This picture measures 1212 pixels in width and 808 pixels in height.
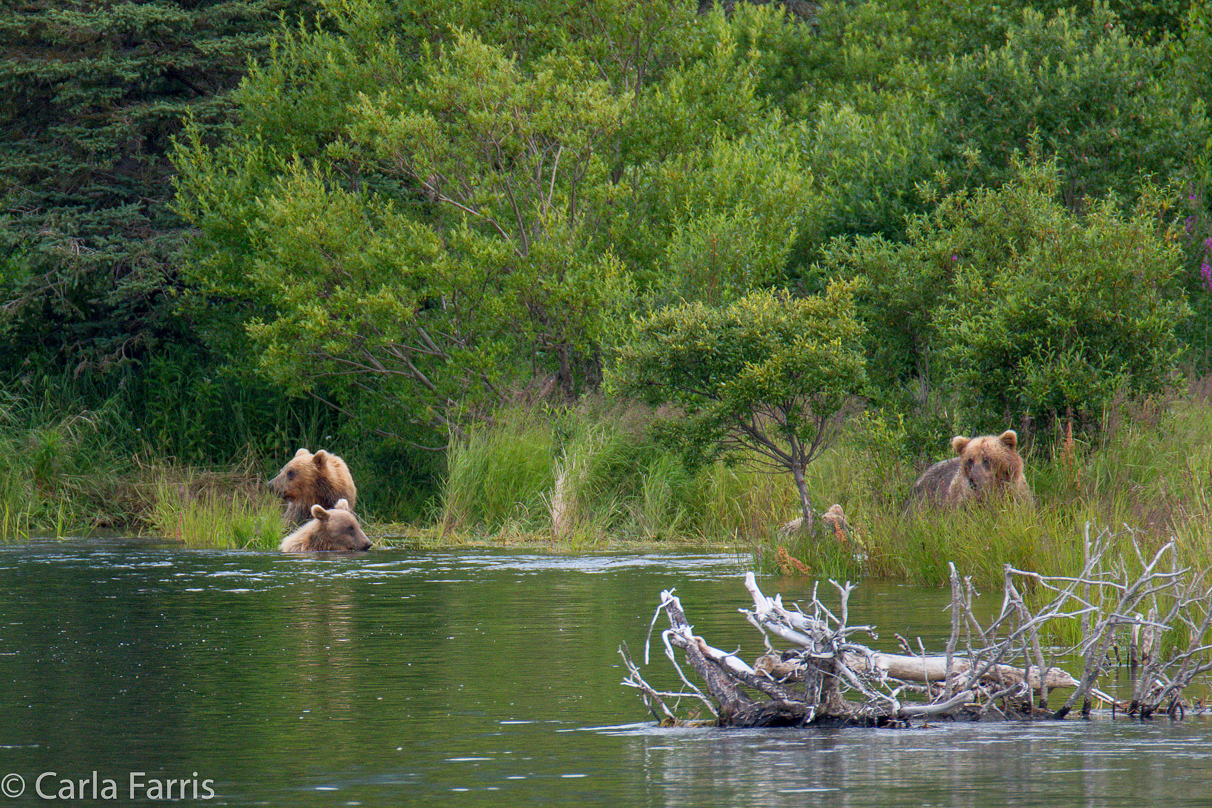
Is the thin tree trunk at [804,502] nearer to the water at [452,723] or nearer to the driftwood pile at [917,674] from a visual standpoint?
the water at [452,723]

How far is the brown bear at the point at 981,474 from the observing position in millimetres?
13953

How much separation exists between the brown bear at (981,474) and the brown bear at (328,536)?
7072 mm

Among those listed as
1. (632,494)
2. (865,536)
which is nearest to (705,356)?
(865,536)

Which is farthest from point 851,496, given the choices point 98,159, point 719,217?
point 98,159

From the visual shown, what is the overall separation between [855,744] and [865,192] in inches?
719

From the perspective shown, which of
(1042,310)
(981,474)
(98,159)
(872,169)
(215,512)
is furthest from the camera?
(98,159)

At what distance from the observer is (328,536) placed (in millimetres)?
19094

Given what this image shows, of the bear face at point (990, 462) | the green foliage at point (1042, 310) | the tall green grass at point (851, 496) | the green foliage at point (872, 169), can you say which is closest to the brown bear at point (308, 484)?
the tall green grass at point (851, 496)

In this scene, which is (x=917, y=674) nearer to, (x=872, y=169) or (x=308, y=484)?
(x=308, y=484)

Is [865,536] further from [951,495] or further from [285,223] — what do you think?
[285,223]

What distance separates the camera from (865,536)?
48.4 feet

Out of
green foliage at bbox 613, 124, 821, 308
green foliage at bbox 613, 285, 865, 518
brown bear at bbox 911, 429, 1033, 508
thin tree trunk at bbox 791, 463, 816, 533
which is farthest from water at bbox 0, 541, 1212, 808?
green foliage at bbox 613, 124, 821, 308

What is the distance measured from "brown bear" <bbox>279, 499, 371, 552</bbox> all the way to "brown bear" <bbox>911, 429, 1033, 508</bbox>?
707cm

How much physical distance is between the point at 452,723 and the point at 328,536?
1147 centimetres
